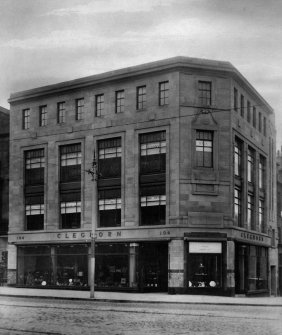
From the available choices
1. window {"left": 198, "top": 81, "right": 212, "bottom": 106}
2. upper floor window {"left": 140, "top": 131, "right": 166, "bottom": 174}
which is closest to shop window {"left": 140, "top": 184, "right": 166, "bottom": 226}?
upper floor window {"left": 140, "top": 131, "right": 166, "bottom": 174}

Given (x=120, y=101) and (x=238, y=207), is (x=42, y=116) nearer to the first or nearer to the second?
(x=120, y=101)

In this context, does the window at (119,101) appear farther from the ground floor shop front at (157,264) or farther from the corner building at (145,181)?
the ground floor shop front at (157,264)

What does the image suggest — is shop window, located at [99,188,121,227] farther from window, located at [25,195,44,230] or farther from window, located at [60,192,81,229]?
window, located at [25,195,44,230]

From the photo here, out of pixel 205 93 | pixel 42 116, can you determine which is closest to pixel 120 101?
pixel 205 93

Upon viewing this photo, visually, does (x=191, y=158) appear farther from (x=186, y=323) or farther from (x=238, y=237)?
(x=186, y=323)

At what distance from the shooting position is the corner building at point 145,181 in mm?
37312

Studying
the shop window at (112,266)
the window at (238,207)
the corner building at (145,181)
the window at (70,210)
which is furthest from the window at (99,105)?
the window at (238,207)

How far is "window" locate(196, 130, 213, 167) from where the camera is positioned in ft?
125

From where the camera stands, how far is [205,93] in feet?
127

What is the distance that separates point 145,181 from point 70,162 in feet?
22.5

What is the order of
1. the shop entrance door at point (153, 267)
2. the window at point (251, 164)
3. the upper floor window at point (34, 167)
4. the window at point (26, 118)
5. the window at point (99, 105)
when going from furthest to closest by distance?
the window at point (26, 118) < the upper floor window at point (34, 167) < the window at point (251, 164) < the window at point (99, 105) < the shop entrance door at point (153, 267)

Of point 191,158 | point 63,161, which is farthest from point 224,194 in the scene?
point 63,161

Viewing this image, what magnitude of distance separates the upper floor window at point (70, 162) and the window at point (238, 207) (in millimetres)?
11263

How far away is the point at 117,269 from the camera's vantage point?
39219 millimetres
